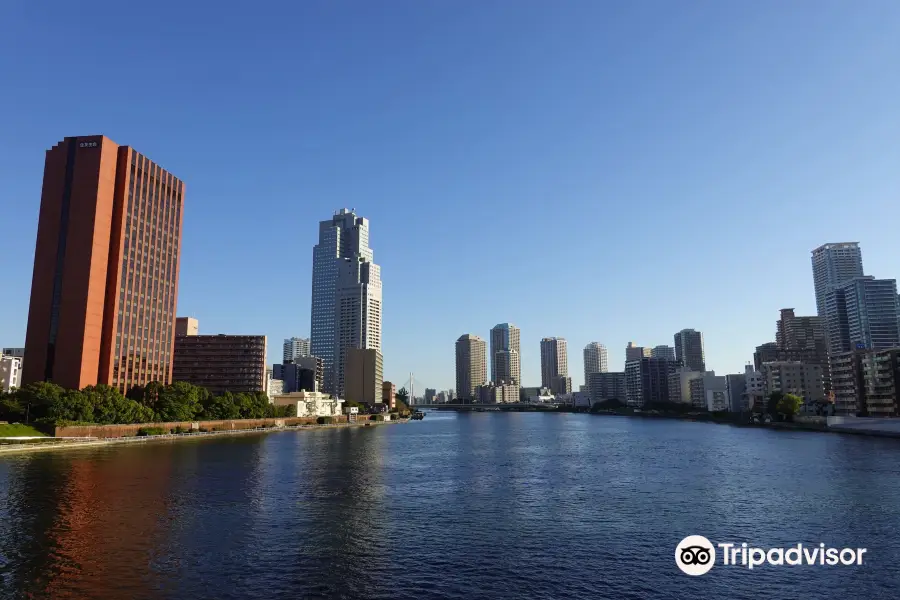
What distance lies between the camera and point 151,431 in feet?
445

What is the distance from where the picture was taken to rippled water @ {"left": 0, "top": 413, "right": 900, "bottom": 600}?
3634 cm

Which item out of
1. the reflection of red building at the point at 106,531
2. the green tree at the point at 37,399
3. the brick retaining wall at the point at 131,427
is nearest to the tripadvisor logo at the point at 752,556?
the reflection of red building at the point at 106,531

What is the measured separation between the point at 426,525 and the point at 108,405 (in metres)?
106

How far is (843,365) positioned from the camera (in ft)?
636

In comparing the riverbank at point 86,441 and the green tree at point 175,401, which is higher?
the green tree at point 175,401

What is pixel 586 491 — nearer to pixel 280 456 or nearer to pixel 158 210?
pixel 280 456

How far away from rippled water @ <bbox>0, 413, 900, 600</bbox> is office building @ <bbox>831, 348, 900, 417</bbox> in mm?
94444

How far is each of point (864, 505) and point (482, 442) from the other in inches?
3813

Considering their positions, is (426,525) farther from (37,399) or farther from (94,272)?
(94,272)

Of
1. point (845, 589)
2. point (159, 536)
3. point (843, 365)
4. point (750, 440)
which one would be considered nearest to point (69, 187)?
point (159, 536)

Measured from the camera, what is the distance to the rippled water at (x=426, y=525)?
3634cm

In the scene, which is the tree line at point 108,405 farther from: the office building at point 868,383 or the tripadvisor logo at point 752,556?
the office building at point 868,383

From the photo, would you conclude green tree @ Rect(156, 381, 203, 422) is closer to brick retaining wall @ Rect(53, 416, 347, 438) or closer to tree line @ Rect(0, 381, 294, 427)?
tree line @ Rect(0, 381, 294, 427)

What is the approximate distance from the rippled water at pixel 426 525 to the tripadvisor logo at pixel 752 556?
99 cm
